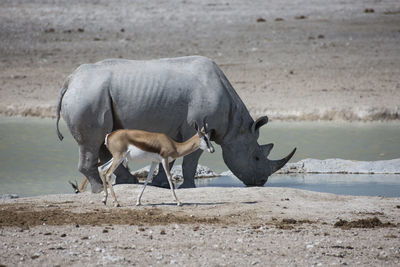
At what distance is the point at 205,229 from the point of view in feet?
27.9

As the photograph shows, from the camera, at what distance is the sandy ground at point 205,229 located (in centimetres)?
732

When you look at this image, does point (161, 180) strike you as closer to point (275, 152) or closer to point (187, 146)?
point (187, 146)

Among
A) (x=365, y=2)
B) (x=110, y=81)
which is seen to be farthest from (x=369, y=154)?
(x=365, y=2)

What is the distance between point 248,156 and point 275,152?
4140 mm

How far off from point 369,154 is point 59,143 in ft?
22.0

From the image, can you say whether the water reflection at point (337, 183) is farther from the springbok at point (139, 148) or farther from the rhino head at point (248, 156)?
the springbok at point (139, 148)

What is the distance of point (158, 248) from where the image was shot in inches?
301

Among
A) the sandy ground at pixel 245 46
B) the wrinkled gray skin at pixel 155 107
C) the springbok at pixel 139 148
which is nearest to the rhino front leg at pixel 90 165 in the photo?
the wrinkled gray skin at pixel 155 107

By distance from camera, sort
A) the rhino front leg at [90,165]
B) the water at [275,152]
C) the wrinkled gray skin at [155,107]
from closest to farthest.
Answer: the wrinkled gray skin at [155,107] → the rhino front leg at [90,165] → the water at [275,152]

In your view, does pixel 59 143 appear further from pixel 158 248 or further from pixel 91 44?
pixel 91 44

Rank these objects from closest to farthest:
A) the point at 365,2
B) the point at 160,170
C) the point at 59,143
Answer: the point at 160,170
the point at 59,143
the point at 365,2

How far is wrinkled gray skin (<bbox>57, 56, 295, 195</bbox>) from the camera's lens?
11234 millimetres

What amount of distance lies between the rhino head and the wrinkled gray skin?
2cm

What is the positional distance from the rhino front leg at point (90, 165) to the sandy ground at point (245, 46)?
33.9 feet
